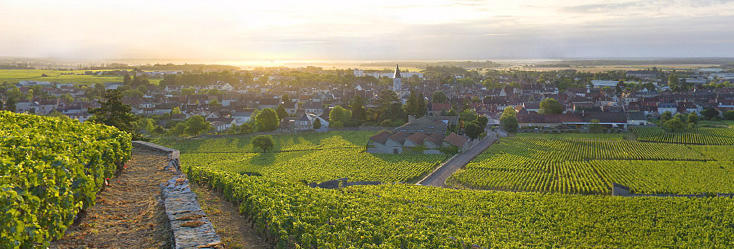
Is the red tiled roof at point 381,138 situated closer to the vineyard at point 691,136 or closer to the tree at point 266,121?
the tree at point 266,121

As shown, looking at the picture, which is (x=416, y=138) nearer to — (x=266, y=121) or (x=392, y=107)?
(x=392, y=107)

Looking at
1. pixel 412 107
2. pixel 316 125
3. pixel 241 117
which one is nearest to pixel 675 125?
pixel 412 107

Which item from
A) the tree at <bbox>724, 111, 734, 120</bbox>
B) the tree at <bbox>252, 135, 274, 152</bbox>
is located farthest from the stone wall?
the tree at <bbox>724, 111, 734, 120</bbox>

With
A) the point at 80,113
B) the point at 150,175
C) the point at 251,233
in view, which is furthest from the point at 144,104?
the point at 251,233

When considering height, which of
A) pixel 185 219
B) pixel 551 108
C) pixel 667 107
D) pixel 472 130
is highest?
pixel 185 219

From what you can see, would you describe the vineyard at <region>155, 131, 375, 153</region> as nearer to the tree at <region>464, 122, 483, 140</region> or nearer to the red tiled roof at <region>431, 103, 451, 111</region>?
the tree at <region>464, 122, 483, 140</region>
